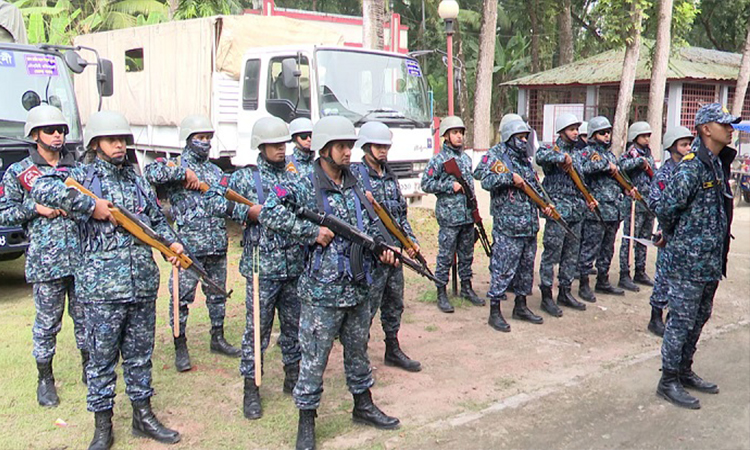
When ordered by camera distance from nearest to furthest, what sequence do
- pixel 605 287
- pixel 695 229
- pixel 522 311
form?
pixel 695 229 → pixel 522 311 → pixel 605 287

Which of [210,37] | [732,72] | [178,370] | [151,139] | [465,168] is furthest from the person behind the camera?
[732,72]

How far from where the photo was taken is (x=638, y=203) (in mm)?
7684

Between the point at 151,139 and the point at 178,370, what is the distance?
22.9 ft

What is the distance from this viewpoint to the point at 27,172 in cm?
445

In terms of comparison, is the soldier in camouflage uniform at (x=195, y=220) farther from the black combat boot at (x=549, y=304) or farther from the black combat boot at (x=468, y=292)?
the black combat boot at (x=549, y=304)

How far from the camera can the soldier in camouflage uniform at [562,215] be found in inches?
265

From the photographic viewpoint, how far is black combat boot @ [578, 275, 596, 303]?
7.20m

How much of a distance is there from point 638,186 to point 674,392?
3.56m

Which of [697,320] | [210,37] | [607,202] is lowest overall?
[697,320]

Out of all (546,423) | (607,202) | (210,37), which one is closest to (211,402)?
(546,423)

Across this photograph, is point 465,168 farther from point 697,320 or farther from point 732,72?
point 732,72

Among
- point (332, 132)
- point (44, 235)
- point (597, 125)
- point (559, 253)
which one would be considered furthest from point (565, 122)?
point (44, 235)

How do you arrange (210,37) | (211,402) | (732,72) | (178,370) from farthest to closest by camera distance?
(732,72), (210,37), (178,370), (211,402)

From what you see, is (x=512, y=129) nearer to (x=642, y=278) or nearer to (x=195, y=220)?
(x=195, y=220)
